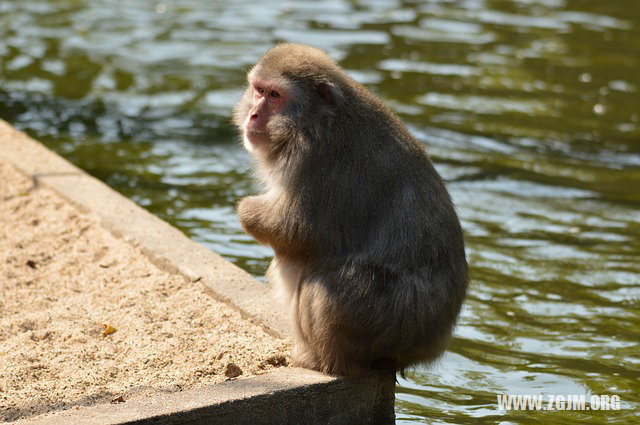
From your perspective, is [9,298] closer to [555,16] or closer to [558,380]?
[558,380]

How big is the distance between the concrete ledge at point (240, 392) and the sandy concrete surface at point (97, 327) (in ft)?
0.28

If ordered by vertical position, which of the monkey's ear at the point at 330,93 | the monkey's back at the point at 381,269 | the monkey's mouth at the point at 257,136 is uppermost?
the monkey's ear at the point at 330,93

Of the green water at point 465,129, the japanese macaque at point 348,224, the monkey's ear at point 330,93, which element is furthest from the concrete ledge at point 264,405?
the monkey's ear at point 330,93

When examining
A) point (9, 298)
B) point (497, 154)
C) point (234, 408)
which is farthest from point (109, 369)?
point (497, 154)

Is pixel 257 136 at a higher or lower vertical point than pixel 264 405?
higher

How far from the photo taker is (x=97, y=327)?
16.9 ft

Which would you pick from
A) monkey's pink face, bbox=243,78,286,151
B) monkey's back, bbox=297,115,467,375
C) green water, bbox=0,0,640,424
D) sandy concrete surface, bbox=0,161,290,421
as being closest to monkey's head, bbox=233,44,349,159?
monkey's pink face, bbox=243,78,286,151

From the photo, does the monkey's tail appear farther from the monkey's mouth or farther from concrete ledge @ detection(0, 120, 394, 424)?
the monkey's mouth

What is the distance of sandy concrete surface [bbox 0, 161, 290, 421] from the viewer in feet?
14.7

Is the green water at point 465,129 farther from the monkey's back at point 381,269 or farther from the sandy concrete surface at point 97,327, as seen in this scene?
the sandy concrete surface at point 97,327

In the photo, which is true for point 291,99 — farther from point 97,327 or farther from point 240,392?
point 97,327

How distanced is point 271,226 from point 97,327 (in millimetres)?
1175

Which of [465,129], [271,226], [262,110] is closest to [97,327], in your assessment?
[271,226]

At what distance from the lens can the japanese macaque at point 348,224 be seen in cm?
439
